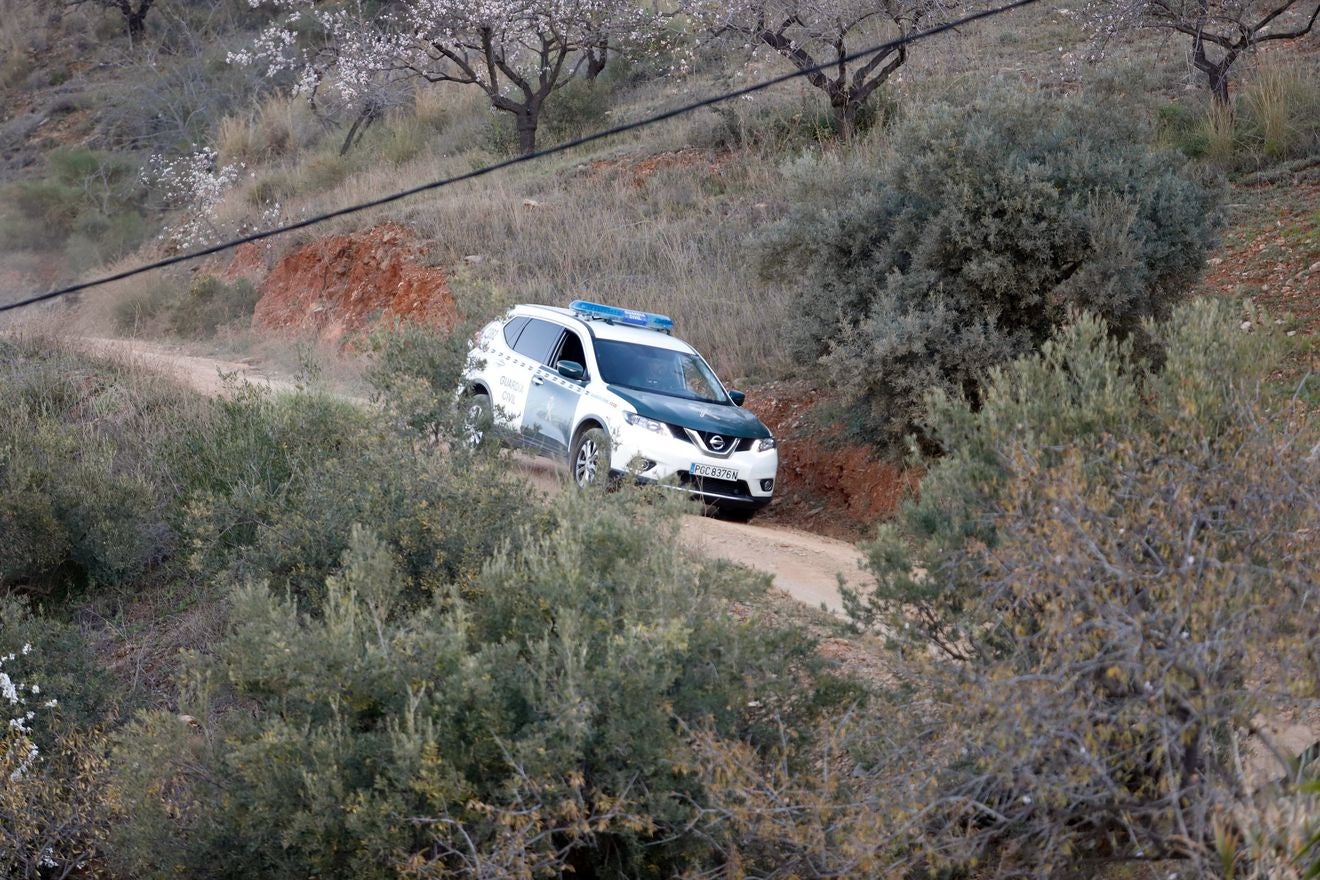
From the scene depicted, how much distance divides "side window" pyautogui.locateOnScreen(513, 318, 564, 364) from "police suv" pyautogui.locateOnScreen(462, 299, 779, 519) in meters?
0.01

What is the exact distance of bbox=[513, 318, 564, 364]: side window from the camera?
13.0m

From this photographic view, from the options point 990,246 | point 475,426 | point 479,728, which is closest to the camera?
point 479,728

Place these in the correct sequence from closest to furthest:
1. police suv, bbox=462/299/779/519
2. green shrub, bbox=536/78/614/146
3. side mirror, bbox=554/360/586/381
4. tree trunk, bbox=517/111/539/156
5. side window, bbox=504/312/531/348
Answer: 1. police suv, bbox=462/299/779/519
2. side mirror, bbox=554/360/586/381
3. side window, bbox=504/312/531/348
4. tree trunk, bbox=517/111/539/156
5. green shrub, bbox=536/78/614/146

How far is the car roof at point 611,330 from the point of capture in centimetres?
1284

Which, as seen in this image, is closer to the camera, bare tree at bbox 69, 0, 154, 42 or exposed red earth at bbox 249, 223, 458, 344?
exposed red earth at bbox 249, 223, 458, 344

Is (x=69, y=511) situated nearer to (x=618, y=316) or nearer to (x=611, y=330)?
(x=611, y=330)

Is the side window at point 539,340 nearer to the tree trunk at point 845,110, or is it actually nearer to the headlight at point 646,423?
the headlight at point 646,423

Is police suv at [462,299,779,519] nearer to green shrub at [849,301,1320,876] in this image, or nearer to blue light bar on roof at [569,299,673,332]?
blue light bar on roof at [569,299,673,332]

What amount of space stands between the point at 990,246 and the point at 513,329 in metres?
4.94

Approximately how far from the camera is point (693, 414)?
12.1 meters

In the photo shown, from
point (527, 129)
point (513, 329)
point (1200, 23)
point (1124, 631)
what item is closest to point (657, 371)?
point (513, 329)

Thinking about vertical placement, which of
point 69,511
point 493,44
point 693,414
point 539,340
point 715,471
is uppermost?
point 493,44

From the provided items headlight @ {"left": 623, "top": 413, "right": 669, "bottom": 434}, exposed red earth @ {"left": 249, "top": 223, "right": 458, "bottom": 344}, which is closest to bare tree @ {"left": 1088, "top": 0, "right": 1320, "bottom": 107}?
headlight @ {"left": 623, "top": 413, "right": 669, "bottom": 434}

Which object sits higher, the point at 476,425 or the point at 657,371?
the point at 476,425
